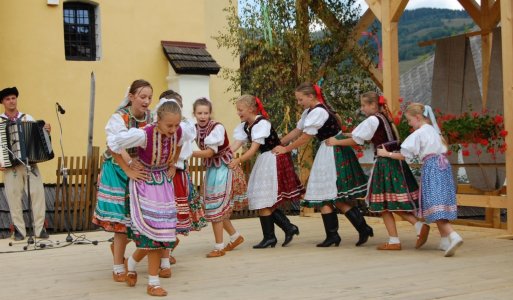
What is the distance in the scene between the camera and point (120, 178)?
252 inches

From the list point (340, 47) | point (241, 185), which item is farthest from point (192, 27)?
point (241, 185)

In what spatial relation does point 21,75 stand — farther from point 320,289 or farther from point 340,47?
point 320,289

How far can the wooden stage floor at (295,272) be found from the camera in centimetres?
570

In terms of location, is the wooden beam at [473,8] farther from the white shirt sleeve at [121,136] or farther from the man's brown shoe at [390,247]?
the white shirt sleeve at [121,136]

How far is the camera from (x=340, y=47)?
11.4 metres

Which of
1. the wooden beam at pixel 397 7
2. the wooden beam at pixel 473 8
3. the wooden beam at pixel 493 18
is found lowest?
the wooden beam at pixel 397 7

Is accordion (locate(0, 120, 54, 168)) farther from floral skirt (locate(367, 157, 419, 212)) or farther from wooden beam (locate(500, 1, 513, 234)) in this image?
wooden beam (locate(500, 1, 513, 234))

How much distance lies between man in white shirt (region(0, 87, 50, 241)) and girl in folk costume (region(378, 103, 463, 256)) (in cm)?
463

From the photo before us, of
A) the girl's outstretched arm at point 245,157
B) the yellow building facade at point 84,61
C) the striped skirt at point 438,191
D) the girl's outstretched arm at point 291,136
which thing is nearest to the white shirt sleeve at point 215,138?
the girl's outstretched arm at point 245,157

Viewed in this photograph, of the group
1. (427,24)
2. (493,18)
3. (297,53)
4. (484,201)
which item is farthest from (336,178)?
(427,24)

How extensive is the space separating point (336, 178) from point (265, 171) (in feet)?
2.30

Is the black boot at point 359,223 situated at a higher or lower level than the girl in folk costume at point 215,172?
lower

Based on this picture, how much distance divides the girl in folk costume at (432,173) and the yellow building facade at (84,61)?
8.35 metres

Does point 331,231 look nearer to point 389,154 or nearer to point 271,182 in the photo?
point 271,182
